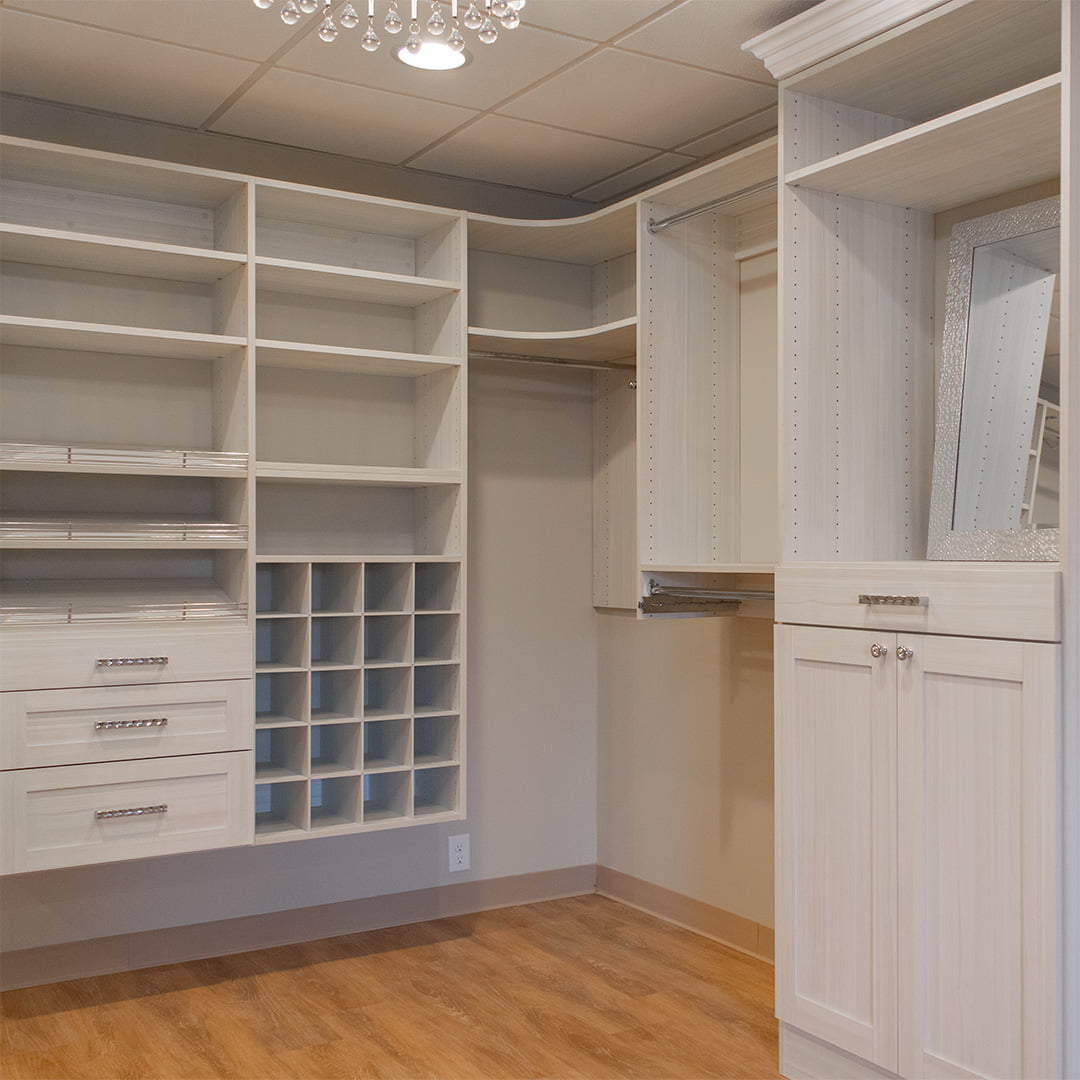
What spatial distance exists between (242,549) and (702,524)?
1374mm

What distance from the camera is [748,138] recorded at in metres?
3.55

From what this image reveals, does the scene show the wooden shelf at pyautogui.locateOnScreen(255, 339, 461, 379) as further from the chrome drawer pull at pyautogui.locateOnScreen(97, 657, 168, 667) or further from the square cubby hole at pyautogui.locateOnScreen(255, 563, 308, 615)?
the chrome drawer pull at pyautogui.locateOnScreen(97, 657, 168, 667)

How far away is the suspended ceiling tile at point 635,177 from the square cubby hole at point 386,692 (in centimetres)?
183

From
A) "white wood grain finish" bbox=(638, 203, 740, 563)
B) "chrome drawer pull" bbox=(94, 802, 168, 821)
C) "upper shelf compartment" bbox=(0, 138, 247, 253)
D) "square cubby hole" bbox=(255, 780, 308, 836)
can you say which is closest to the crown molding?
"white wood grain finish" bbox=(638, 203, 740, 563)

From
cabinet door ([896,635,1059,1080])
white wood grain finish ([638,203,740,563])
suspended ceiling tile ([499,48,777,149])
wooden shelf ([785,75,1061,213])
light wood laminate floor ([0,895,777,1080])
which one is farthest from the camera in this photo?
white wood grain finish ([638,203,740,563])

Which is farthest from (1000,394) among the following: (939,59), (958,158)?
(939,59)

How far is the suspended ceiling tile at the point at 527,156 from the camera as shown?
350 cm

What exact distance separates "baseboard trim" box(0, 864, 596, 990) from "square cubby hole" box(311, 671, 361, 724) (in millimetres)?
682

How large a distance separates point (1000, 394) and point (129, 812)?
2.44 metres

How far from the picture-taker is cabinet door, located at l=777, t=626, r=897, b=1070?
Answer: 95.9 inches

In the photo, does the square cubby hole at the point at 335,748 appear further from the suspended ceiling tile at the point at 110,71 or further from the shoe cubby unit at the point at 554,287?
the suspended ceiling tile at the point at 110,71

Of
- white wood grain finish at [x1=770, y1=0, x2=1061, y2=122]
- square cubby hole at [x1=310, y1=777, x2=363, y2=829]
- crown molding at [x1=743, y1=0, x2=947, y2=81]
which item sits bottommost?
square cubby hole at [x1=310, y1=777, x2=363, y2=829]

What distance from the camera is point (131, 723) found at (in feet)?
9.96

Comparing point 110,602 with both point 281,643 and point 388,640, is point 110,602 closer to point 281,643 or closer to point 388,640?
point 281,643
